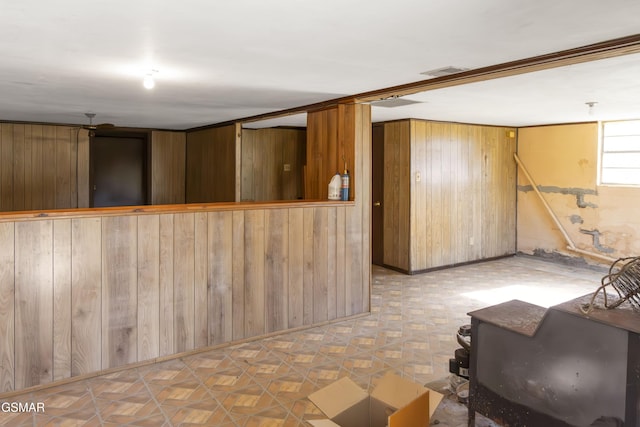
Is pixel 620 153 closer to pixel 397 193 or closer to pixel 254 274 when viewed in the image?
pixel 397 193

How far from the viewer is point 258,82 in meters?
3.78

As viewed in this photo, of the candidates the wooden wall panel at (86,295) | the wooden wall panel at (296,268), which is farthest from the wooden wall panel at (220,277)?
the wooden wall panel at (86,295)

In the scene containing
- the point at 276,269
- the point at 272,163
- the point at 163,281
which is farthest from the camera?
the point at 272,163

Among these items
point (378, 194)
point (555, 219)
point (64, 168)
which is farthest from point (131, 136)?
point (555, 219)

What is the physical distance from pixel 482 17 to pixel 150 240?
2.47 m

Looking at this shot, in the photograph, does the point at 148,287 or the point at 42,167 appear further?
the point at 42,167

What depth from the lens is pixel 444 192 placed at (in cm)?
654

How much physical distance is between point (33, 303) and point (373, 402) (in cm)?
219

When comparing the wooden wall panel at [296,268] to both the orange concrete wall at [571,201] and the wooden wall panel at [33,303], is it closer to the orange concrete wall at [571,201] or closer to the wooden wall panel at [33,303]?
the wooden wall panel at [33,303]

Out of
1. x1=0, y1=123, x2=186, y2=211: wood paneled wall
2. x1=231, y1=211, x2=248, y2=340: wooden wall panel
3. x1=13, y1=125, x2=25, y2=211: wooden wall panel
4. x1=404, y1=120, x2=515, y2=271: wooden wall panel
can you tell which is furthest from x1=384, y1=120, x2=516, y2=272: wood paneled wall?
x1=13, y1=125, x2=25, y2=211: wooden wall panel

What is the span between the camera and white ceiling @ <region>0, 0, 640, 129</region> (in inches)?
83.1

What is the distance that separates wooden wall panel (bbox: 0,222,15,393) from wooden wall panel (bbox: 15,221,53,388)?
2 centimetres

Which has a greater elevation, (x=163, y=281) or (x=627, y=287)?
(x=627, y=287)

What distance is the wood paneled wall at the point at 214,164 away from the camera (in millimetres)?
6698
